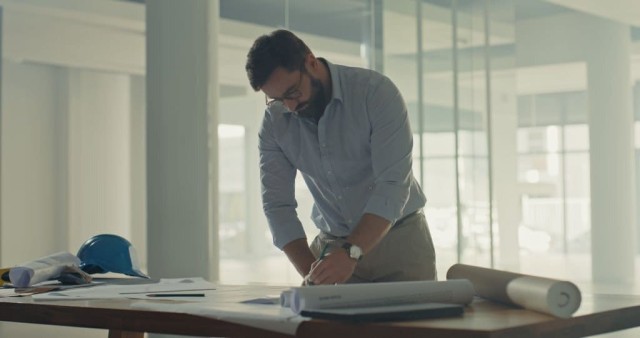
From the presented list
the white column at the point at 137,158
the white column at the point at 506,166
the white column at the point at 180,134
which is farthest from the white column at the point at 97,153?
the white column at the point at 180,134

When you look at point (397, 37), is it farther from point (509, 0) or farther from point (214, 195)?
point (214, 195)

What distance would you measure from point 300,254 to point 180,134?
9.51 ft

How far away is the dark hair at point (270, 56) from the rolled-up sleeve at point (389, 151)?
0.35m

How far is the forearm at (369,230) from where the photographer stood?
2.69 m

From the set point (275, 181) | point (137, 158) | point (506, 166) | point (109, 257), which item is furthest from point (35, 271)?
point (137, 158)

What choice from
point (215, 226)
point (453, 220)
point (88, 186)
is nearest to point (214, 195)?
point (215, 226)

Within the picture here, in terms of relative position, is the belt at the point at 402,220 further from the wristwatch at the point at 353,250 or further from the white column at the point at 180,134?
the white column at the point at 180,134

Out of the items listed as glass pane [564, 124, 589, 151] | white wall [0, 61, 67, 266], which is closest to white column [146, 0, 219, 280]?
glass pane [564, 124, 589, 151]

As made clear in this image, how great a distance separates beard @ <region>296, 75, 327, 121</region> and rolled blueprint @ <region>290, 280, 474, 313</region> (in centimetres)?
96

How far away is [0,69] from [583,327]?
37.3 feet

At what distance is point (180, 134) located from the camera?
18.6 feet

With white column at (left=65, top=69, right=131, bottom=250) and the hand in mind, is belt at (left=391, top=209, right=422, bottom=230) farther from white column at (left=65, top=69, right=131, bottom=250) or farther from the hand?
white column at (left=65, top=69, right=131, bottom=250)

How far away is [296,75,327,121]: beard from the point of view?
2888 mm

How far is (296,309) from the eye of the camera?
6.36ft
